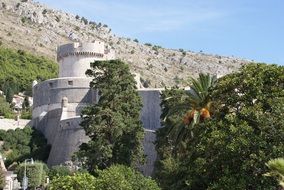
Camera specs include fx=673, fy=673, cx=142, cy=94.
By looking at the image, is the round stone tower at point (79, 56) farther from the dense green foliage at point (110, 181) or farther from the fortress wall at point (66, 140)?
the dense green foliage at point (110, 181)

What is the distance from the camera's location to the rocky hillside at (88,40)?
163500 millimetres

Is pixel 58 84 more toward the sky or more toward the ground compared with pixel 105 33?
more toward the ground

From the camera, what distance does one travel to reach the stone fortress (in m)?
68.9

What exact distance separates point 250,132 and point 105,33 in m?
173

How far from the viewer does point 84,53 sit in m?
80.8

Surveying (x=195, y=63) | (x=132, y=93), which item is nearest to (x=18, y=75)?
(x=195, y=63)

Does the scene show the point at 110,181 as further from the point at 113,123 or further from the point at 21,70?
the point at 21,70

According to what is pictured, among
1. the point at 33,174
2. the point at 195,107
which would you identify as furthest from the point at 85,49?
the point at 195,107

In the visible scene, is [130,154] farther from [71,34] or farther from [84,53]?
[71,34]

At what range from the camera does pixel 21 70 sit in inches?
5271

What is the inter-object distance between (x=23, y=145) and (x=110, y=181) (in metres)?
39.7

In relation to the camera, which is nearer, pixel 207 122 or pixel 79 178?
pixel 207 122

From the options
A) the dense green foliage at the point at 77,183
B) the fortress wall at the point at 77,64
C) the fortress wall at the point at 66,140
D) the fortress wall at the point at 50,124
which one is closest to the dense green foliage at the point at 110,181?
the dense green foliage at the point at 77,183

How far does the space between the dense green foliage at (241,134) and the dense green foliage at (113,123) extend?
40.1 ft
